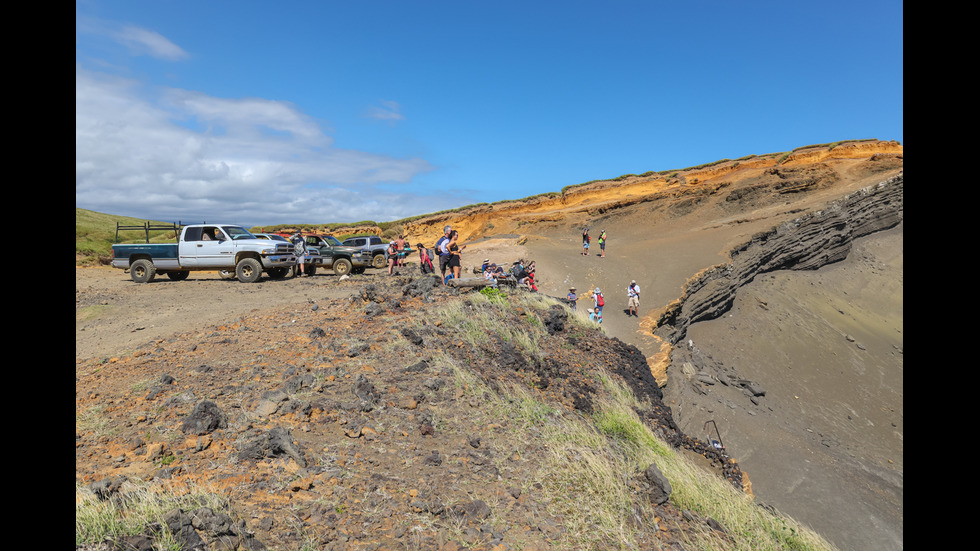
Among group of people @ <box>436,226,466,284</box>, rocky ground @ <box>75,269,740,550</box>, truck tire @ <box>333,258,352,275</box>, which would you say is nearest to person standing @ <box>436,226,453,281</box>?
group of people @ <box>436,226,466,284</box>

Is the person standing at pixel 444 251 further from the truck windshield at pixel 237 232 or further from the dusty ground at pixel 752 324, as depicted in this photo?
the truck windshield at pixel 237 232

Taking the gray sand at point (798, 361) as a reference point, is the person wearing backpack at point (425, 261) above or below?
above

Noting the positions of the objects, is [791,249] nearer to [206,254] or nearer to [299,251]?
[299,251]

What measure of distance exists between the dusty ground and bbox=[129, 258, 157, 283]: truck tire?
71cm

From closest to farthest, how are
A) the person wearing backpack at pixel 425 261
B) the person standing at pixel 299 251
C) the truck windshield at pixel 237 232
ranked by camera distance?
the person wearing backpack at pixel 425 261
the truck windshield at pixel 237 232
the person standing at pixel 299 251

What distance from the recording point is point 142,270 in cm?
1586

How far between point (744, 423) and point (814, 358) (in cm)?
894

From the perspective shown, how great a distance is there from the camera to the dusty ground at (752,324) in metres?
8.59

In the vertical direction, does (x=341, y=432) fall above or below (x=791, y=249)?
below

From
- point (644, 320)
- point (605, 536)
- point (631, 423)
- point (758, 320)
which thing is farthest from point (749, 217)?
point (605, 536)

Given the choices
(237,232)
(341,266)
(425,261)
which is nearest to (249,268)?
(237,232)

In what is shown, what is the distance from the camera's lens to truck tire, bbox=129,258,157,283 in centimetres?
1555

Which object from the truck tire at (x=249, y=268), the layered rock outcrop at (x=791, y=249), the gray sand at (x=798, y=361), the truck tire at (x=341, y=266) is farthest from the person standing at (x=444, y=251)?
the layered rock outcrop at (x=791, y=249)

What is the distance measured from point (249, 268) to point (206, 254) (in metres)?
1.42
